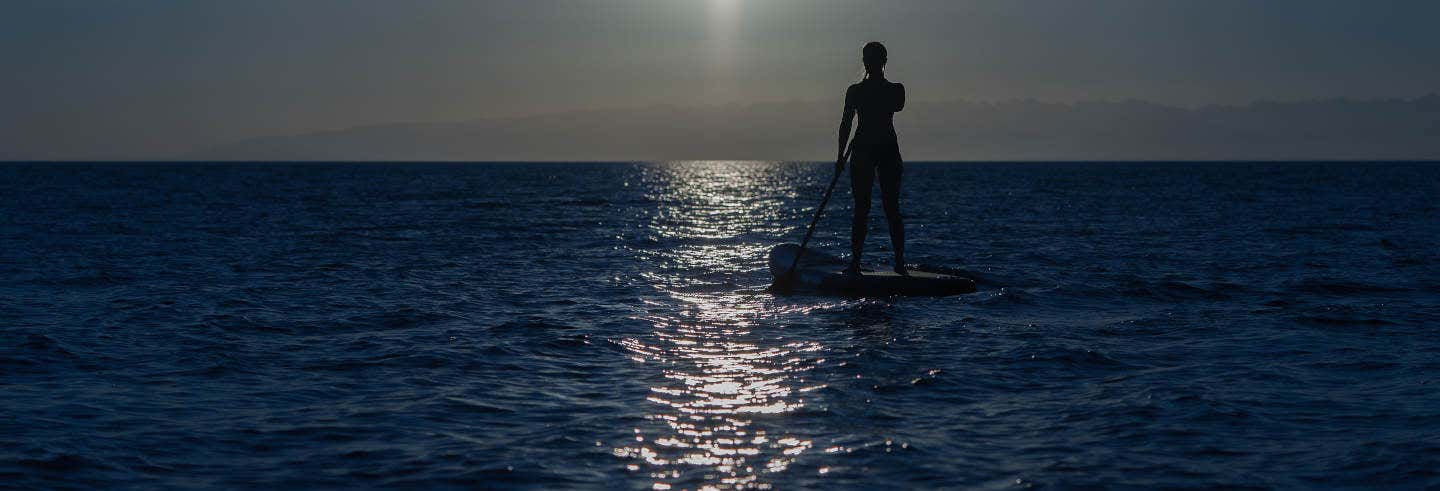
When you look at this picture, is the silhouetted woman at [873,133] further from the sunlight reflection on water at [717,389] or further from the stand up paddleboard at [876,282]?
the sunlight reflection on water at [717,389]

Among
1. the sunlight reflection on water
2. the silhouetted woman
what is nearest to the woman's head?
the silhouetted woman

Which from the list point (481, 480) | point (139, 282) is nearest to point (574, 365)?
point (481, 480)

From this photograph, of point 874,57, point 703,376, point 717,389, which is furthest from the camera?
point 874,57

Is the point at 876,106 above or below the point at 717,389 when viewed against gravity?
above

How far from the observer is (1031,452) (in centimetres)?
757

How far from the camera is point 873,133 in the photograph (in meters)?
15.8

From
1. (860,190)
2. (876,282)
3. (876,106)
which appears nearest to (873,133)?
(876,106)

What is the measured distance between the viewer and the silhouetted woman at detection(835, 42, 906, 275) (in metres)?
15.8

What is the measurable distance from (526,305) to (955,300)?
543cm

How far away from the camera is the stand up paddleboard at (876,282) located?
15.8 meters

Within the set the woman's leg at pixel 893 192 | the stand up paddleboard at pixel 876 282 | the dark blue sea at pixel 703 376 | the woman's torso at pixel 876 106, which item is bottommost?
the dark blue sea at pixel 703 376

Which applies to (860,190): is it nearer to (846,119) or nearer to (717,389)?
(846,119)

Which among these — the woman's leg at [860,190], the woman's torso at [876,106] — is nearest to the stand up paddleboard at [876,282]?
the woman's leg at [860,190]

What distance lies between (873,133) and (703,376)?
639 centimetres
